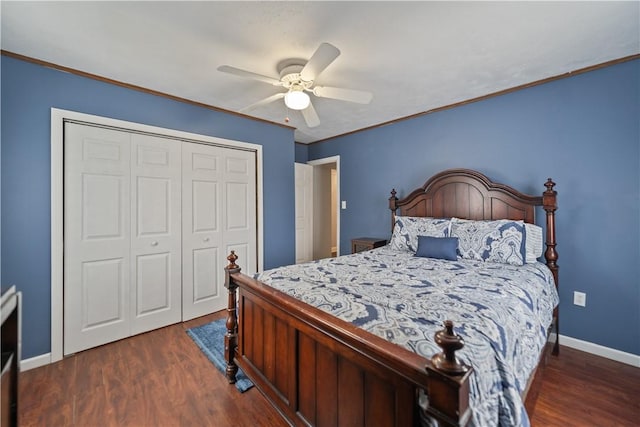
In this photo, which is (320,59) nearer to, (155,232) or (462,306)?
(462,306)

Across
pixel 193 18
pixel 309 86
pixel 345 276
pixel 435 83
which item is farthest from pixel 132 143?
pixel 435 83

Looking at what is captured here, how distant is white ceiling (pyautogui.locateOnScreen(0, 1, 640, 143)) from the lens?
66.7 inches

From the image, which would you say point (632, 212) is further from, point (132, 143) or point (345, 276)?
point (132, 143)

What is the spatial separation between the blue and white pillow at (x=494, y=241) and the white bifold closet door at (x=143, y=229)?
8.43ft

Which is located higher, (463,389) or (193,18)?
(193,18)

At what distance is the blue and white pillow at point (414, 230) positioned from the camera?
2.84 meters

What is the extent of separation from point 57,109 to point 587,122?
4.55 meters

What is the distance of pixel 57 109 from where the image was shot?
2340 mm

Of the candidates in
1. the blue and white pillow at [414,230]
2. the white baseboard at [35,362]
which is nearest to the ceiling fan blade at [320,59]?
the blue and white pillow at [414,230]

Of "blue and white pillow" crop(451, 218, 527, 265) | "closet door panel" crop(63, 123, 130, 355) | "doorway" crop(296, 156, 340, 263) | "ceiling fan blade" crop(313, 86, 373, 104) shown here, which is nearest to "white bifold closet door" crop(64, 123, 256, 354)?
"closet door panel" crop(63, 123, 130, 355)

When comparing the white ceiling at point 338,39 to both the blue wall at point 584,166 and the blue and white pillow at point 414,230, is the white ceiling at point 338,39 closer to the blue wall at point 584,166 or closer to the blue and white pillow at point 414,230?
the blue wall at point 584,166

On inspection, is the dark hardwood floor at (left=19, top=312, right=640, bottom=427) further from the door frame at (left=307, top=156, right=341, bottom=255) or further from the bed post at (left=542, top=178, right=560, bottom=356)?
the door frame at (left=307, top=156, right=341, bottom=255)

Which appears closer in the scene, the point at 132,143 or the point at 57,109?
the point at 57,109

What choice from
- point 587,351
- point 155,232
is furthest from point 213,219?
point 587,351
